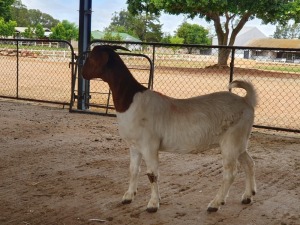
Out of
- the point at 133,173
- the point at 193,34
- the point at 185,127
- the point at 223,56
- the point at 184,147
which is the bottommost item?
the point at 133,173

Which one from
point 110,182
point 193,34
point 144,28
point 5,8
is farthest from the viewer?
point 144,28

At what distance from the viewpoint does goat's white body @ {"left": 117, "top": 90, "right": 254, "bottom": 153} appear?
407cm

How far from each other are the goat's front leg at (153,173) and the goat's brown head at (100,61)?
2.96 ft

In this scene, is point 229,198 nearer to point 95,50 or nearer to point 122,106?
point 122,106

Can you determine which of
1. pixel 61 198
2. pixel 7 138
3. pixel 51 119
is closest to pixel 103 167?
pixel 61 198

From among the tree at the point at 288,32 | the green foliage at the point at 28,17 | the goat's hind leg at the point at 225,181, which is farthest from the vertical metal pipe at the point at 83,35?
the tree at the point at 288,32

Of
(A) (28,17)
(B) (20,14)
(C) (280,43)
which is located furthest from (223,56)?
(A) (28,17)

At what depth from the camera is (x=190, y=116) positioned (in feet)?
13.5

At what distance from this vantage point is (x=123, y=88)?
419 centimetres

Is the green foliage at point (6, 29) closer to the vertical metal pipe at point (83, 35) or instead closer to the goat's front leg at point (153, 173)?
the vertical metal pipe at point (83, 35)

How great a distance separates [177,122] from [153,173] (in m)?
0.53

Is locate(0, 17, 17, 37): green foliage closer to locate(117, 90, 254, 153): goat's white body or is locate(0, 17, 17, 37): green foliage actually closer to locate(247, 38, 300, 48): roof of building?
locate(247, 38, 300, 48): roof of building

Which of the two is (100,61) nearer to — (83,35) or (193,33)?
(83,35)

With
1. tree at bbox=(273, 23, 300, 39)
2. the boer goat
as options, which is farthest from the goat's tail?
tree at bbox=(273, 23, 300, 39)
